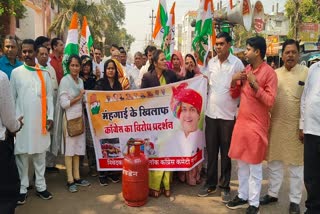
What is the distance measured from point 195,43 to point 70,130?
7.68ft

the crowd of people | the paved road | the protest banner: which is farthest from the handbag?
the paved road

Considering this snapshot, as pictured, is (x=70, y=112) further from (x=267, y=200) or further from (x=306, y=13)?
(x=306, y=13)

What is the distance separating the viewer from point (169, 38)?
5594mm

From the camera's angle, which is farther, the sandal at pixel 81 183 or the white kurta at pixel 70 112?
the sandal at pixel 81 183

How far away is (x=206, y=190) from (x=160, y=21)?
315 centimetres

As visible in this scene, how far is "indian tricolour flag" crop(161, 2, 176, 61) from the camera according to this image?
550 cm

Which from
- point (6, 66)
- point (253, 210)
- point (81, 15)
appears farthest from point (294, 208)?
point (81, 15)

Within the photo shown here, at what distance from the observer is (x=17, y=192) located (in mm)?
3037

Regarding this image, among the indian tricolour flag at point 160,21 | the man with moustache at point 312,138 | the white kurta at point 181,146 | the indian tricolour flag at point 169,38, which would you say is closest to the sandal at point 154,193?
the white kurta at point 181,146

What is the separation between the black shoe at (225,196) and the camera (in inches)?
158

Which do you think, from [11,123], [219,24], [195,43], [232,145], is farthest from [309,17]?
[11,123]

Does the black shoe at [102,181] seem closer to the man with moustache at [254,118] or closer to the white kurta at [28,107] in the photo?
the white kurta at [28,107]

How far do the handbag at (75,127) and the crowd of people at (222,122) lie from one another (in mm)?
26

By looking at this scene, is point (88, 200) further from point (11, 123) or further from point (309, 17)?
point (309, 17)
